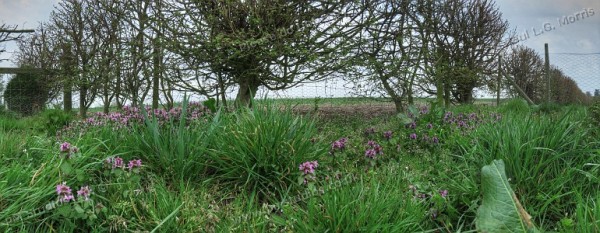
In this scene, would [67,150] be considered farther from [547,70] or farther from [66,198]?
[547,70]

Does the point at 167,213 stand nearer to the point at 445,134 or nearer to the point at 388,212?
the point at 388,212

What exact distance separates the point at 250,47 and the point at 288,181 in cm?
328

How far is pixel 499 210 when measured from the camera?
2500 mm

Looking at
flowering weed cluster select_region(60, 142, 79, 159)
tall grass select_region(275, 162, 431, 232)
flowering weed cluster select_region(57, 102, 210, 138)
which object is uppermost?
flowering weed cluster select_region(57, 102, 210, 138)

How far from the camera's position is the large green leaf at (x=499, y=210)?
247 centimetres

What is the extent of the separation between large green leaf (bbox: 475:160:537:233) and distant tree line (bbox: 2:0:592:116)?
352cm

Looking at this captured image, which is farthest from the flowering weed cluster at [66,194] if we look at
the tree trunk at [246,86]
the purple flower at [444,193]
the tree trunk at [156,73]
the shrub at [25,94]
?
the shrub at [25,94]

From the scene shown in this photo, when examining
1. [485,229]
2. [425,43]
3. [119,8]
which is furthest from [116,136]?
[425,43]

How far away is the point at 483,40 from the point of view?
451 inches

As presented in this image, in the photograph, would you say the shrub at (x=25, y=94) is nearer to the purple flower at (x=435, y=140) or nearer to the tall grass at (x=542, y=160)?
the purple flower at (x=435, y=140)

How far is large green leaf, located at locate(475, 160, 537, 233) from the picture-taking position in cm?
247

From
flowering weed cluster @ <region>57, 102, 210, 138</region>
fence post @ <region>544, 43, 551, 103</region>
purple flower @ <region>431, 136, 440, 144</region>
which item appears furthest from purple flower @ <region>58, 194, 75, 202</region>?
fence post @ <region>544, 43, 551, 103</region>

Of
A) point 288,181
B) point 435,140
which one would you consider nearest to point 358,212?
point 288,181

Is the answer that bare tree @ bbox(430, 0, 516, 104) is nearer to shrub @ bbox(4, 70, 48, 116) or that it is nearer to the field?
the field
